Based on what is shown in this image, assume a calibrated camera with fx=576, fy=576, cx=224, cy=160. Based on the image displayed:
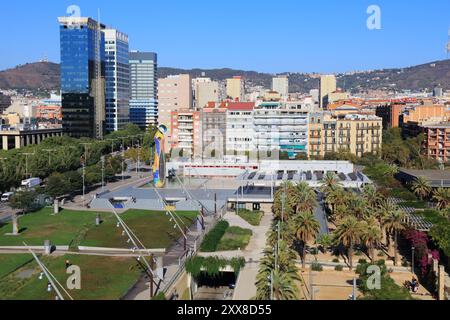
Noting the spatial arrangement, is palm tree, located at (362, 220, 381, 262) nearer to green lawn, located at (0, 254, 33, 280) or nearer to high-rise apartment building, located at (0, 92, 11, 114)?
green lawn, located at (0, 254, 33, 280)

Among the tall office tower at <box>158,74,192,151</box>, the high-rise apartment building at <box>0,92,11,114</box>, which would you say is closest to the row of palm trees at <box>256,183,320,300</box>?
the tall office tower at <box>158,74,192,151</box>

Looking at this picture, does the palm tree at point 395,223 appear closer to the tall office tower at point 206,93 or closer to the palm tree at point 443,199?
the palm tree at point 443,199

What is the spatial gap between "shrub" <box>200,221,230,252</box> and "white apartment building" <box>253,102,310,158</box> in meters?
31.7

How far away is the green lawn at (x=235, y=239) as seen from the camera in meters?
28.8

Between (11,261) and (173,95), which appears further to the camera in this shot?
(173,95)

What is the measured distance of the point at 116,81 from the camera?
9638cm

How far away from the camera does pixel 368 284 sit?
20266mm

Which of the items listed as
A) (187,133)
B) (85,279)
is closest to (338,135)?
(187,133)

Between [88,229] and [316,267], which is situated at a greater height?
[88,229]

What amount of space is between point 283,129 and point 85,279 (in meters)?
44.3

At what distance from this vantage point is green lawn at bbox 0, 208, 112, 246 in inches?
1211

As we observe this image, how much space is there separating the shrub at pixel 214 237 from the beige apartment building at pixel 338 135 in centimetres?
3244

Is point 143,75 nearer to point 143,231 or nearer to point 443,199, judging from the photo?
point 143,231
